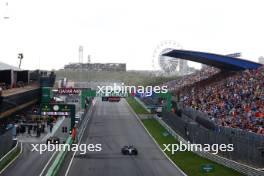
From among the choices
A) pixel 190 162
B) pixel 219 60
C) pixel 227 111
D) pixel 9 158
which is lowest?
pixel 9 158

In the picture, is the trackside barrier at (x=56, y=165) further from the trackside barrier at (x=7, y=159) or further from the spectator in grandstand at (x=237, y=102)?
the spectator in grandstand at (x=237, y=102)

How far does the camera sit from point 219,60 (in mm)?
73125


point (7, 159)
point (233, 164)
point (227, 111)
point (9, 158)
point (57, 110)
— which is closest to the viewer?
point (233, 164)

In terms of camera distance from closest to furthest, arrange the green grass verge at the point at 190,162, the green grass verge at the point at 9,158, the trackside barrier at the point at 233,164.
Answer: the trackside barrier at the point at 233,164
the green grass verge at the point at 190,162
the green grass verge at the point at 9,158

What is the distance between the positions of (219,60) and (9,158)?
3969 centimetres

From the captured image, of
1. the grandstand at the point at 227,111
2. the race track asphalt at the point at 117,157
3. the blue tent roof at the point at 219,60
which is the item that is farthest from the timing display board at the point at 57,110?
the blue tent roof at the point at 219,60

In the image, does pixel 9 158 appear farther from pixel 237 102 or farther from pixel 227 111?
pixel 237 102

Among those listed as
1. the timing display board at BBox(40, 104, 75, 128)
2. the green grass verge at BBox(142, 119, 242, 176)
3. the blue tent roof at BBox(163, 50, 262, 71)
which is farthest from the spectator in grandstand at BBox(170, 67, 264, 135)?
the timing display board at BBox(40, 104, 75, 128)

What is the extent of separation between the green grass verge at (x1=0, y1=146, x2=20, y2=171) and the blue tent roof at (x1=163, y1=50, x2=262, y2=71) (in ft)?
114

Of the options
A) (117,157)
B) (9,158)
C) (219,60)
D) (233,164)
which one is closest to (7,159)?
(9,158)

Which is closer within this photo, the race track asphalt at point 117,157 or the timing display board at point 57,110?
the race track asphalt at point 117,157

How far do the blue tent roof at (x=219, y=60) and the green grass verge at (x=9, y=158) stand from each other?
34.7 meters

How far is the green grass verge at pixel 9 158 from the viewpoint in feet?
121

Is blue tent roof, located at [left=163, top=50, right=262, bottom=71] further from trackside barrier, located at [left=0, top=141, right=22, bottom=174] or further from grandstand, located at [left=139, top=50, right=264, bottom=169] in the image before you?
trackside barrier, located at [left=0, top=141, right=22, bottom=174]
